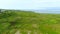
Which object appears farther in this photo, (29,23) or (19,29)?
(29,23)

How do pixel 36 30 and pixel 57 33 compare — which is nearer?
pixel 57 33

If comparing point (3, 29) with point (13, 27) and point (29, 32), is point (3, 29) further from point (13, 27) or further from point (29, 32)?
point (29, 32)

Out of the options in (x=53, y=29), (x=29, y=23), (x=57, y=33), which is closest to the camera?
(x=57, y=33)

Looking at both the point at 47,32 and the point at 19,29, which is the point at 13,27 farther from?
the point at 47,32

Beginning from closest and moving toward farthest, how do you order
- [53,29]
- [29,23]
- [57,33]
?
[57,33], [53,29], [29,23]

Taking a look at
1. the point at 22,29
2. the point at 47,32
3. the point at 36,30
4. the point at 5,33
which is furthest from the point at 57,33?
the point at 5,33

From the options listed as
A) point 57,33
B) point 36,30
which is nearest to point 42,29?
point 36,30

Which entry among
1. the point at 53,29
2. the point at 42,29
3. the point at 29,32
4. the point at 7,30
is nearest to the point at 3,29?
the point at 7,30
